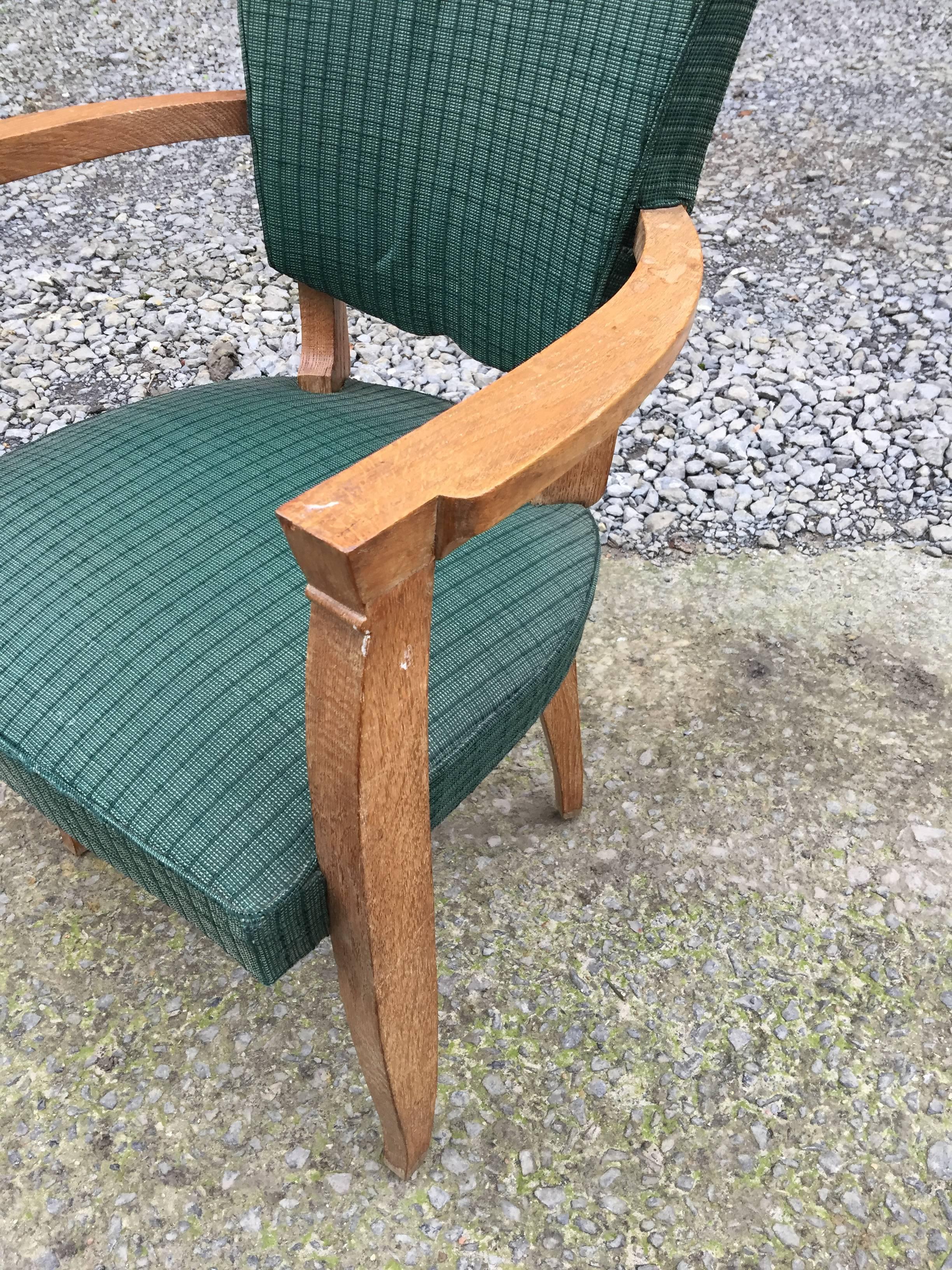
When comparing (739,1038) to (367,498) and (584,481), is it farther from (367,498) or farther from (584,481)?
(367,498)

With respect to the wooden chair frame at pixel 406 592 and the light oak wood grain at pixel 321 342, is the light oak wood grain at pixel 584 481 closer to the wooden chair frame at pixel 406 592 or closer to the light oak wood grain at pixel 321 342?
the wooden chair frame at pixel 406 592

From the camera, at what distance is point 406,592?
2.02 ft

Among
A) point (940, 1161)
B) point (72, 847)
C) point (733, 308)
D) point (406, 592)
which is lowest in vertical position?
point (72, 847)

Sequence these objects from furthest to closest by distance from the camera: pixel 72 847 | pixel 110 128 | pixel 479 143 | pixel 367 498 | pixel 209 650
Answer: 1. pixel 72 847
2. pixel 110 128
3. pixel 479 143
4. pixel 209 650
5. pixel 367 498

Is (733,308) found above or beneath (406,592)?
beneath

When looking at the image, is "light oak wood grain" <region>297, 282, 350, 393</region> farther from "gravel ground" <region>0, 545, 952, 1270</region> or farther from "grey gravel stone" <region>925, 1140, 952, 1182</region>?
"grey gravel stone" <region>925, 1140, 952, 1182</region>

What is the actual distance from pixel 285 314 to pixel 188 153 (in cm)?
104

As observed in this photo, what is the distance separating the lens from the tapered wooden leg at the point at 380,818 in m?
0.62

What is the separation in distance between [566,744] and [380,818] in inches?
24.0

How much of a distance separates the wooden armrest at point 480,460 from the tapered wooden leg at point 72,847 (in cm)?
92

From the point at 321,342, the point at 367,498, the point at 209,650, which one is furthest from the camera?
the point at 321,342

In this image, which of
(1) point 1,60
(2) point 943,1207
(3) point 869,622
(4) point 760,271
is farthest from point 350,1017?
(1) point 1,60

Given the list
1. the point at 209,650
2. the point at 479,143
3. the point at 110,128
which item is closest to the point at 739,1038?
the point at 209,650

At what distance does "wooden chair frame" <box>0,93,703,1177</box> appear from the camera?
0.57m
